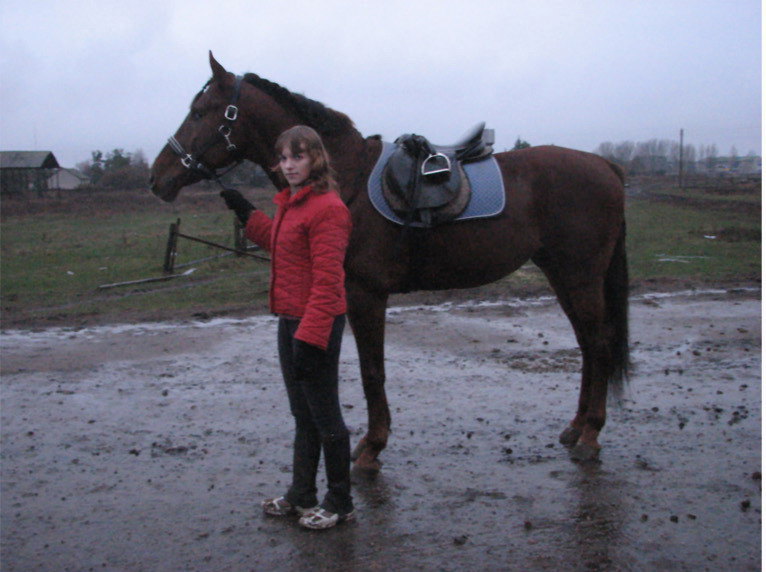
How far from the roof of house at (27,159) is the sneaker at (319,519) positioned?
185 feet

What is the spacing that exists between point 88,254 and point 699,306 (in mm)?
15404

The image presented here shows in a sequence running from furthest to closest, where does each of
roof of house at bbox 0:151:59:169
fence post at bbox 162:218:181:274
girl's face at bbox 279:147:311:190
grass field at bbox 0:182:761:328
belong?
roof of house at bbox 0:151:59:169 → fence post at bbox 162:218:181:274 → grass field at bbox 0:182:761:328 → girl's face at bbox 279:147:311:190

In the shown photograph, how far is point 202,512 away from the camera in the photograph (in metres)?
3.93

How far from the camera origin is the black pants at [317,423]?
363 centimetres

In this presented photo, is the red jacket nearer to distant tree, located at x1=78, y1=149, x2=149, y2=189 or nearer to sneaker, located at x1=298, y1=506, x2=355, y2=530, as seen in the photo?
sneaker, located at x1=298, y1=506, x2=355, y2=530

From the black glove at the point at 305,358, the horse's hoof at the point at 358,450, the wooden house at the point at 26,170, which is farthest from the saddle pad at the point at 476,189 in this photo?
the wooden house at the point at 26,170

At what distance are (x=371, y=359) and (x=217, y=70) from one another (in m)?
2.02

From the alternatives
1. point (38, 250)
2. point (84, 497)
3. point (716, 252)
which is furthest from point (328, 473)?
point (38, 250)

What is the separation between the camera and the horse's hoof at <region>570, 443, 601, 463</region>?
4633 millimetres

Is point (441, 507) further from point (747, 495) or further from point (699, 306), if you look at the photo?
point (699, 306)

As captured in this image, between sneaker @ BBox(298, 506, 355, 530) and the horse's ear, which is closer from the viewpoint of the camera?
sneaker @ BBox(298, 506, 355, 530)

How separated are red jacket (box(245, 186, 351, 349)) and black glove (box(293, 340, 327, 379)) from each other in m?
0.05

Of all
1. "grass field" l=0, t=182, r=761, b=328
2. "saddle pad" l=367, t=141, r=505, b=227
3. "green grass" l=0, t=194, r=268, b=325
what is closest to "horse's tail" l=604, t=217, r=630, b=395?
"saddle pad" l=367, t=141, r=505, b=227

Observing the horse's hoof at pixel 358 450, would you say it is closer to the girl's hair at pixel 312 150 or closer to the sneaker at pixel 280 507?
the sneaker at pixel 280 507
